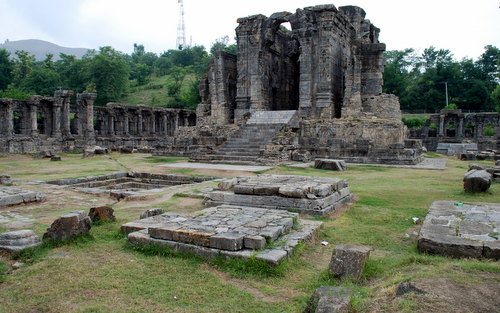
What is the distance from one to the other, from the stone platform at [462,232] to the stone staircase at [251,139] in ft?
36.9

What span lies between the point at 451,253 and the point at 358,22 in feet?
80.1

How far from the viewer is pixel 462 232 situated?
201 inches

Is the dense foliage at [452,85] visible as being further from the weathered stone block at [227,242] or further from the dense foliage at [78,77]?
the weathered stone block at [227,242]

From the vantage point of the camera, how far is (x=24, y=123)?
101 feet

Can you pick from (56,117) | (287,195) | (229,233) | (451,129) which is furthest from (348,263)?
(451,129)

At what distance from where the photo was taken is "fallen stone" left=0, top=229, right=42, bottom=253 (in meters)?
4.94

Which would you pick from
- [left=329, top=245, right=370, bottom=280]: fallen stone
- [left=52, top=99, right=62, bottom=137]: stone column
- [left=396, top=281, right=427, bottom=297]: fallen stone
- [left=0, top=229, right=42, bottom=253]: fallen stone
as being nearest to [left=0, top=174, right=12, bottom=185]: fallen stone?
[left=0, top=229, right=42, bottom=253]: fallen stone

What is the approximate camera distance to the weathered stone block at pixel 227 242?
15.3ft

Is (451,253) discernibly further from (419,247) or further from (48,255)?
(48,255)

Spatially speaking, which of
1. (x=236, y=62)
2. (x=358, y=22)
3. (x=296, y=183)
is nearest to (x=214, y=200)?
(x=296, y=183)

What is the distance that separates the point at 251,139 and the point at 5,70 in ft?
175

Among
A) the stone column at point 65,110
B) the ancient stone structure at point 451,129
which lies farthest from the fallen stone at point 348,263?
the ancient stone structure at point 451,129

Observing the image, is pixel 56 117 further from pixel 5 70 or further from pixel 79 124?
pixel 5 70

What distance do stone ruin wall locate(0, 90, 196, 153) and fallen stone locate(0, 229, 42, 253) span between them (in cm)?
1681
